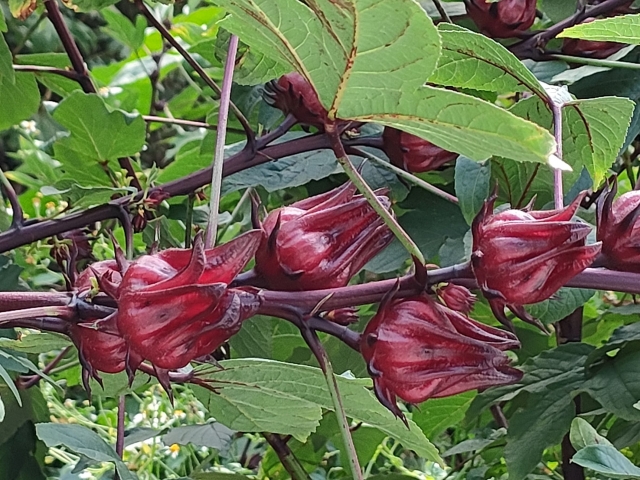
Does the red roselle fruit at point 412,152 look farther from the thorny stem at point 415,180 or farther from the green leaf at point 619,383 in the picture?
the green leaf at point 619,383

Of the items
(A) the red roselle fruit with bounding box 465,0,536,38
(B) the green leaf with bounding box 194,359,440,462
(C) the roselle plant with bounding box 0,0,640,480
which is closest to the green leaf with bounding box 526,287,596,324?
(C) the roselle plant with bounding box 0,0,640,480

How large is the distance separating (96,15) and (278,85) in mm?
2840

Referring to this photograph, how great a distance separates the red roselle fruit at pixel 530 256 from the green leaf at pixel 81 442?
0.23 m

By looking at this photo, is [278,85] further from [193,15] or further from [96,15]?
[96,15]

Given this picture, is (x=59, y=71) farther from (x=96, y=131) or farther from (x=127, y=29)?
(x=127, y=29)

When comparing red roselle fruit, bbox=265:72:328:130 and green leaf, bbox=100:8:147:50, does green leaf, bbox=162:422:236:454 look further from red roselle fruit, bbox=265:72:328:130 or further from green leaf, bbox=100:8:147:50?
green leaf, bbox=100:8:147:50

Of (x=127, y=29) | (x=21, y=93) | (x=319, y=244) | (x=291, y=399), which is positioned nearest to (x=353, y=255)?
(x=319, y=244)

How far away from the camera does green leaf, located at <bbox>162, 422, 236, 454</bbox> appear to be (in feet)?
1.94

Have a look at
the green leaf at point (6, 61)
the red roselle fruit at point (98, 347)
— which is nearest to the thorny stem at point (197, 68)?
the green leaf at point (6, 61)

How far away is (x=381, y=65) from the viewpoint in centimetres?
26

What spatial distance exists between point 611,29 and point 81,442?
34 cm

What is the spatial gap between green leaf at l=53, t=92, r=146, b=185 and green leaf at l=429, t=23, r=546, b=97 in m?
0.29

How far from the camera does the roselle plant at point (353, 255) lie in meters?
0.28

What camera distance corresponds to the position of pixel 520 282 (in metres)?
0.30
